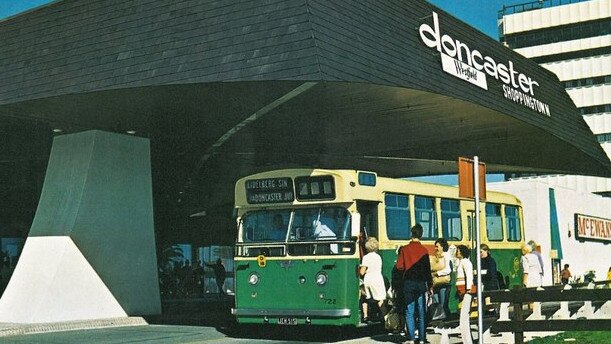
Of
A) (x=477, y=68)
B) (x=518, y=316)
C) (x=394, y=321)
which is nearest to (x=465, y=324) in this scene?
(x=518, y=316)

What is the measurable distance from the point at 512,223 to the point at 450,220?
444 centimetres

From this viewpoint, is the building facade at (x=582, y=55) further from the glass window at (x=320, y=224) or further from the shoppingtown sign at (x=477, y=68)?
the glass window at (x=320, y=224)

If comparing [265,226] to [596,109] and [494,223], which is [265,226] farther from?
[596,109]

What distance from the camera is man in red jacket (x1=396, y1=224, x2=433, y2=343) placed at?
533 inches

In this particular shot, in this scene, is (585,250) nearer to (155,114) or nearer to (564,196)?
(564,196)

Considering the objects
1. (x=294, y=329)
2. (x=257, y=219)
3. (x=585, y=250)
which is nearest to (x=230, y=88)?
(x=257, y=219)

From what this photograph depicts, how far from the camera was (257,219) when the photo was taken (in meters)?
16.7

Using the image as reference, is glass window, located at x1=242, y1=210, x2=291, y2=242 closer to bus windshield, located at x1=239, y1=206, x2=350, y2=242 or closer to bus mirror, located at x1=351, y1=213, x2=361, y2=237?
bus windshield, located at x1=239, y1=206, x2=350, y2=242

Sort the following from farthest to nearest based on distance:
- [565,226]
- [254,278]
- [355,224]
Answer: [565,226] < [254,278] < [355,224]

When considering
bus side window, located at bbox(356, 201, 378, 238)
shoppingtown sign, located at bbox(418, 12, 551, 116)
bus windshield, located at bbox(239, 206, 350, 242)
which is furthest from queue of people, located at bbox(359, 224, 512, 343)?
shoppingtown sign, located at bbox(418, 12, 551, 116)

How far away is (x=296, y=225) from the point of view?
52.8 feet

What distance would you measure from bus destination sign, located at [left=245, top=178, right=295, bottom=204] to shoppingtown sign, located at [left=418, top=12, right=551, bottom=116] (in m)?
6.43

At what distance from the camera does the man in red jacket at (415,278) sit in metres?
13.5

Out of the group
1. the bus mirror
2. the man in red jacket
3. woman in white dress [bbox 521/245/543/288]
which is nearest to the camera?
the man in red jacket
